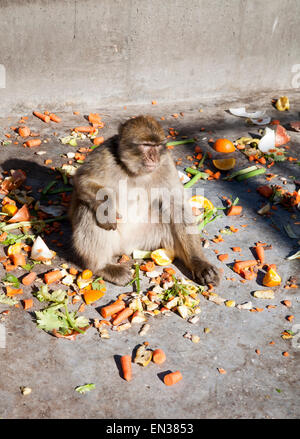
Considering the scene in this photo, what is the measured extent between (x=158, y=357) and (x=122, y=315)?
20.2 inches

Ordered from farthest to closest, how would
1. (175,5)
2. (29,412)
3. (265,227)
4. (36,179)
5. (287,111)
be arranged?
1. (287,111)
2. (175,5)
3. (36,179)
4. (265,227)
5. (29,412)

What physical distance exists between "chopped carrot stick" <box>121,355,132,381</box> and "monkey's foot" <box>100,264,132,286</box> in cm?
92

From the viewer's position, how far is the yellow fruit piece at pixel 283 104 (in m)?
8.04

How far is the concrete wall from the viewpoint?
22.8 feet

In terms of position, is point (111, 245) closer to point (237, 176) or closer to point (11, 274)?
point (11, 274)

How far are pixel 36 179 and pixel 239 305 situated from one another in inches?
110

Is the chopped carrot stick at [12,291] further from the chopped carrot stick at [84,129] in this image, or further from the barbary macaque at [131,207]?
the chopped carrot stick at [84,129]

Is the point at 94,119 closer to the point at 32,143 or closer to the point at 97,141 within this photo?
the point at 97,141

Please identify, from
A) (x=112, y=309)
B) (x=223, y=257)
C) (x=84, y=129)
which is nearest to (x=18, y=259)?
(x=112, y=309)

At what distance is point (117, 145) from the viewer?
485cm

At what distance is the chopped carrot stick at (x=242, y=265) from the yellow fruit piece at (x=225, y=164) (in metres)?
1.72

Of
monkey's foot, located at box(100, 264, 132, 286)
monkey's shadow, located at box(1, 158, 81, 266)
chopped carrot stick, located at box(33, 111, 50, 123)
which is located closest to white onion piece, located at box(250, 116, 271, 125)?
chopped carrot stick, located at box(33, 111, 50, 123)

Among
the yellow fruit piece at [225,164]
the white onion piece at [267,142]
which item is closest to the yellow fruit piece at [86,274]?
the yellow fruit piece at [225,164]

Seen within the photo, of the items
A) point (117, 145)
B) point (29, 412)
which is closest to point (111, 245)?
point (117, 145)
